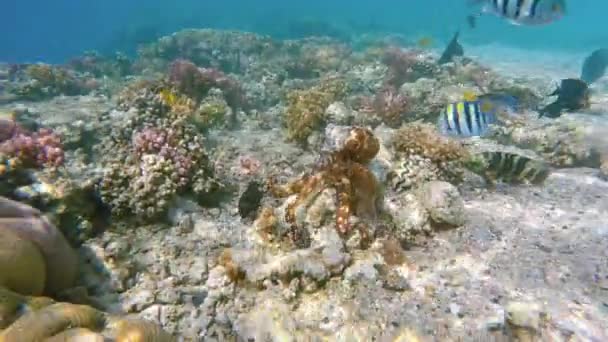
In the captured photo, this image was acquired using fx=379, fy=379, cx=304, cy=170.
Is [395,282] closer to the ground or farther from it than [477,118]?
closer to the ground

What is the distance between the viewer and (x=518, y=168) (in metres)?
5.73

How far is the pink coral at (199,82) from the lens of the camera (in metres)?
9.43

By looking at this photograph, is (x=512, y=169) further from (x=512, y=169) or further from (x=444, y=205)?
(x=444, y=205)

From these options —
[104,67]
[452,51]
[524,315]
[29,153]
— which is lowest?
[524,315]

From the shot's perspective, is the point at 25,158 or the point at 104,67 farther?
the point at 104,67

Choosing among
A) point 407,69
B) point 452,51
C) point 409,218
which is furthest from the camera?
point 452,51

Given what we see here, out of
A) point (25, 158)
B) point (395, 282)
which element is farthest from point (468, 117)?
point (25, 158)

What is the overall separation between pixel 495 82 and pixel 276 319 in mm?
11146

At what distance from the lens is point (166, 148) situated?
514cm

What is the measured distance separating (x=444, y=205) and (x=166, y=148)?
369 centimetres

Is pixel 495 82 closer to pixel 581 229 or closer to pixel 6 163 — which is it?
pixel 581 229

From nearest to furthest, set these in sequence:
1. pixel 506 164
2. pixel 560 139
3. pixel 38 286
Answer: pixel 38 286, pixel 506 164, pixel 560 139

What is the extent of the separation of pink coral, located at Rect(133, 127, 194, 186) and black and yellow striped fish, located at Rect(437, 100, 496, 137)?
3.33 meters

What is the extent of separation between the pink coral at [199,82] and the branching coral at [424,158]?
5170 mm
